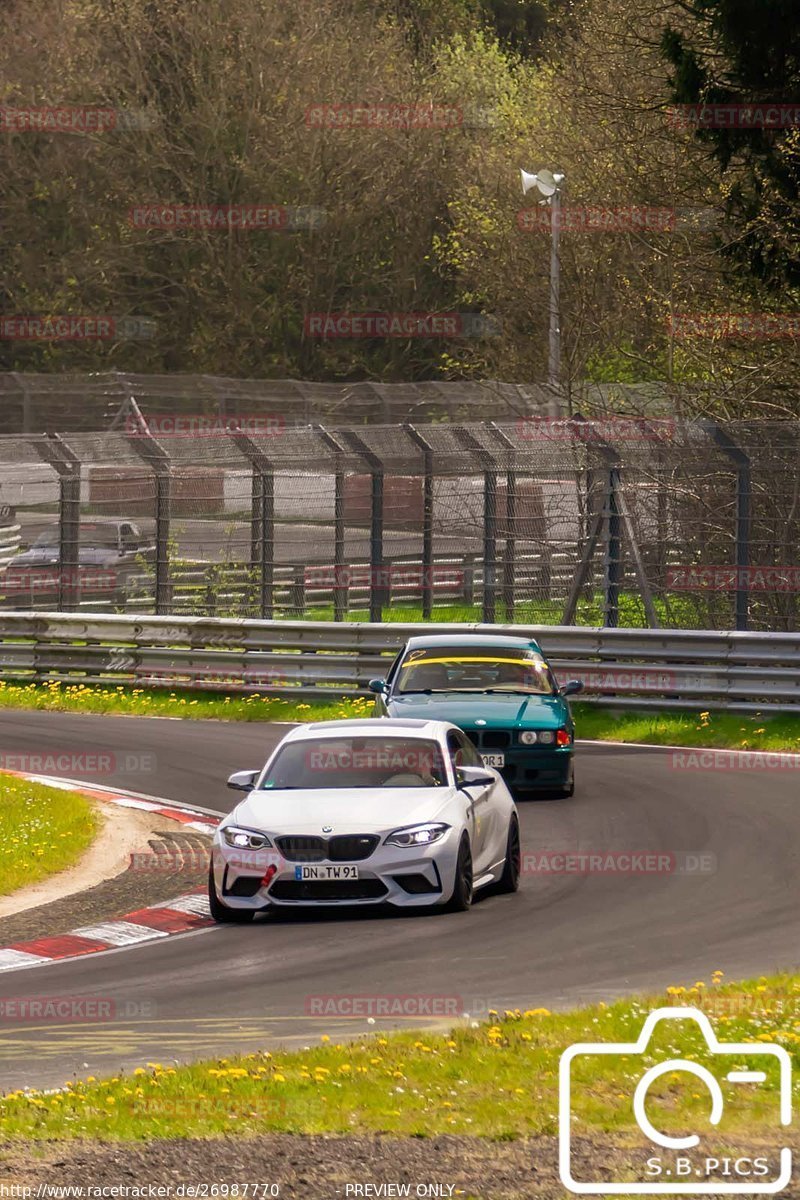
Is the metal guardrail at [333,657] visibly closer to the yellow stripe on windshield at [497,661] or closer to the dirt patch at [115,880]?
the yellow stripe on windshield at [497,661]

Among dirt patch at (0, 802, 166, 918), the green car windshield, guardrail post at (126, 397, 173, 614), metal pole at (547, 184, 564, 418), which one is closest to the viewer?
dirt patch at (0, 802, 166, 918)

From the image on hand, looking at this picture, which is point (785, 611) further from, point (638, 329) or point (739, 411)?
point (638, 329)

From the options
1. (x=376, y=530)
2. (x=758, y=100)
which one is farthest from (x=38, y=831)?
(x=376, y=530)

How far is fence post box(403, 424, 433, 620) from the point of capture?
27.0 m

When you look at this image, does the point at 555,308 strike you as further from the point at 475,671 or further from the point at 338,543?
the point at 475,671

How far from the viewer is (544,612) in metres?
27.1

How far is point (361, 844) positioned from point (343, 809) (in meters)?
0.36

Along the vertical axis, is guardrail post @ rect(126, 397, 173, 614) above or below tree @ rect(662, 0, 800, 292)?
below

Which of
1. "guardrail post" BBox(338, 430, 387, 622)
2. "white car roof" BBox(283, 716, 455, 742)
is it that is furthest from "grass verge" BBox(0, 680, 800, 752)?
"white car roof" BBox(283, 716, 455, 742)

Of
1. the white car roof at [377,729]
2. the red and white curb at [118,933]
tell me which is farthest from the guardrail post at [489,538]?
the red and white curb at [118,933]

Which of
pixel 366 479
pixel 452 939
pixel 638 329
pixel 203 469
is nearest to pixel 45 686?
pixel 203 469

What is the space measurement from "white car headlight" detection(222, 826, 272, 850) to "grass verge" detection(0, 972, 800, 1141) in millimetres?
3837

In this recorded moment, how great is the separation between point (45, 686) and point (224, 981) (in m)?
18.4

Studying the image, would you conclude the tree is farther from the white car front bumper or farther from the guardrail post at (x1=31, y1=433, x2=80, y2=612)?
the white car front bumper
